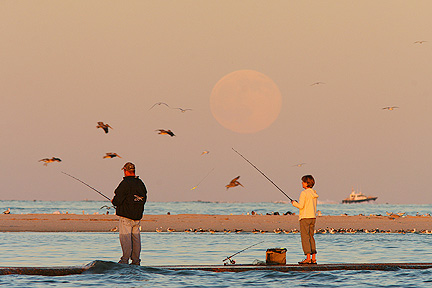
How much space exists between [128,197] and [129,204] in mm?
142

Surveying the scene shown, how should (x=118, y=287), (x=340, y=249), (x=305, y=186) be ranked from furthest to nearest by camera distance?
(x=340, y=249), (x=305, y=186), (x=118, y=287)

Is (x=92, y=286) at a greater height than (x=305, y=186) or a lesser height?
lesser

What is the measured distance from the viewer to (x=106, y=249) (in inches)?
866

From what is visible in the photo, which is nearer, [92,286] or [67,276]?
[92,286]

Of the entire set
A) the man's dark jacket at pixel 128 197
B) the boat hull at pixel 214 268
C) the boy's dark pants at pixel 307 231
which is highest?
the man's dark jacket at pixel 128 197

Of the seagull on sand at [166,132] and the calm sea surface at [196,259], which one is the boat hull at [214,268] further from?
the seagull on sand at [166,132]

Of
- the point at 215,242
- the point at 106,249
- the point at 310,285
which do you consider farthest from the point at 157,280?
the point at 215,242

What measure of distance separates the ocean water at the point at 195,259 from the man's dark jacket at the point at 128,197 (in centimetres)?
117

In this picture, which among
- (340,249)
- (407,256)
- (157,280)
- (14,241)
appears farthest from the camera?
(14,241)

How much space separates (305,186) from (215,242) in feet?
37.5

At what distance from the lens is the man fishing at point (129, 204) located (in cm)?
1413

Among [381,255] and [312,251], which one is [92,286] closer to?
[312,251]

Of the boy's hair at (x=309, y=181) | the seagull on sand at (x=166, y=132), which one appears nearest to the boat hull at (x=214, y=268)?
the boy's hair at (x=309, y=181)

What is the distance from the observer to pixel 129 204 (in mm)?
14164
